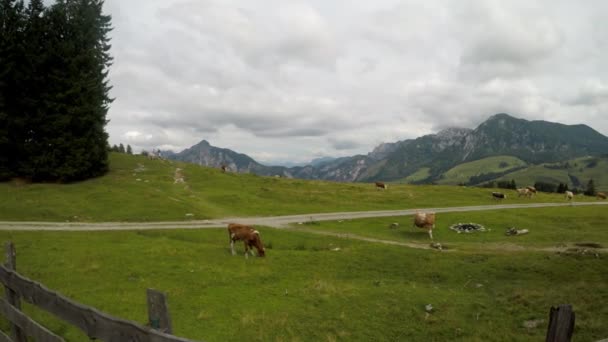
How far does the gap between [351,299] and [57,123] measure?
57.6 meters

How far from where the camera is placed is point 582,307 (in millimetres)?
16453

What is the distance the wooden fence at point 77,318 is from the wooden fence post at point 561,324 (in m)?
5.21

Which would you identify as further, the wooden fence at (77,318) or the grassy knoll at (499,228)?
the grassy knoll at (499,228)

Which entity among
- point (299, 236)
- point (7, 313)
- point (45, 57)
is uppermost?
point (45, 57)

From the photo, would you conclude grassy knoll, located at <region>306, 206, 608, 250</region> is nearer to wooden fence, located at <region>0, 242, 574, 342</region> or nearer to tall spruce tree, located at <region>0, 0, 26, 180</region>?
wooden fence, located at <region>0, 242, 574, 342</region>

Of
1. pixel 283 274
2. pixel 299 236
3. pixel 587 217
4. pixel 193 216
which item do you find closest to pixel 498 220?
pixel 587 217

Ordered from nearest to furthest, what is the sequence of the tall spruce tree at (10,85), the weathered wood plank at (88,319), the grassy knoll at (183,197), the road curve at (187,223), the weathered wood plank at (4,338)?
1. the weathered wood plank at (88,319)
2. the weathered wood plank at (4,338)
3. the road curve at (187,223)
4. the grassy knoll at (183,197)
5. the tall spruce tree at (10,85)

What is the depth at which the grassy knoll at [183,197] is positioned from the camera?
44.2 m

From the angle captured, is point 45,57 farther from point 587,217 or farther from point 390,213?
point 587,217

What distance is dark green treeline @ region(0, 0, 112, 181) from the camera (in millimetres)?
55188

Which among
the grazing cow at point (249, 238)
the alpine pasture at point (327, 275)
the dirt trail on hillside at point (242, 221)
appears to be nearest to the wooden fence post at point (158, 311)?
the alpine pasture at point (327, 275)

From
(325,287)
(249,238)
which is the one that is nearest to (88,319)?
(325,287)

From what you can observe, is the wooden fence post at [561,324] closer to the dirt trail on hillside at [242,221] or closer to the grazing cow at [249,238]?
the grazing cow at [249,238]

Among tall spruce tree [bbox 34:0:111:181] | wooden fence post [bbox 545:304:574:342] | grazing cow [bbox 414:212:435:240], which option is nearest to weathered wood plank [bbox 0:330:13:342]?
wooden fence post [bbox 545:304:574:342]
